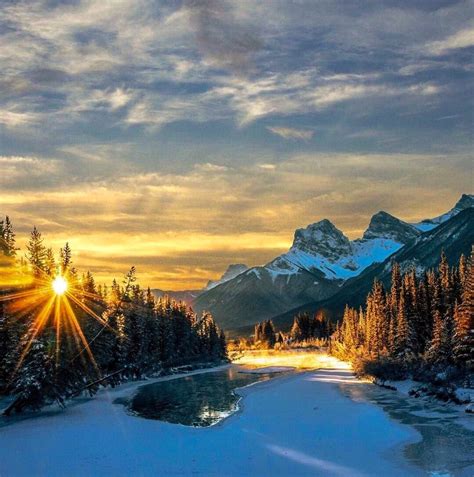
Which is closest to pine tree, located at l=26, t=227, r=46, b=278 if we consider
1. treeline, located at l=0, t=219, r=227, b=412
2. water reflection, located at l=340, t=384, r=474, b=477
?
treeline, located at l=0, t=219, r=227, b=412

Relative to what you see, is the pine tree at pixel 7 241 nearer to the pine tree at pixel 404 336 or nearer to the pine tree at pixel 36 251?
the pine tree at pixel 36 251

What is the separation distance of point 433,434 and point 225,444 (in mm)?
13445

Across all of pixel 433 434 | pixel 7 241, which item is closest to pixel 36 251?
pixel 7 241

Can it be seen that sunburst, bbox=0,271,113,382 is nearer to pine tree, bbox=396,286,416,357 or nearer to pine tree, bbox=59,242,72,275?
pine tree, bbox=59,242,72,275

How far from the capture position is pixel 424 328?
86.1 metres

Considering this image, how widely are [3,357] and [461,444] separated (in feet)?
137

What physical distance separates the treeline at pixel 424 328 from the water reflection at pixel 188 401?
22.0m

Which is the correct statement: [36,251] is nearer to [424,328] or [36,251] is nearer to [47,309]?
[47,309]

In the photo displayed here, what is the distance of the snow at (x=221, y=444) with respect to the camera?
2544 cm

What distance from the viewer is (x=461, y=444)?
98.2 feet

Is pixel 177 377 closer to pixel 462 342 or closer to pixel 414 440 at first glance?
pixel 462 342

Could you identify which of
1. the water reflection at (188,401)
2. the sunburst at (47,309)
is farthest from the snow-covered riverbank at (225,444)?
the sunburst at (47,309)

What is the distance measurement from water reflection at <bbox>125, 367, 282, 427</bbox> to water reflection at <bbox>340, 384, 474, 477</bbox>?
13.9 m

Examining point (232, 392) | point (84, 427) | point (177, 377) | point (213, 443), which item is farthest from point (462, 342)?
point (177, 377)
